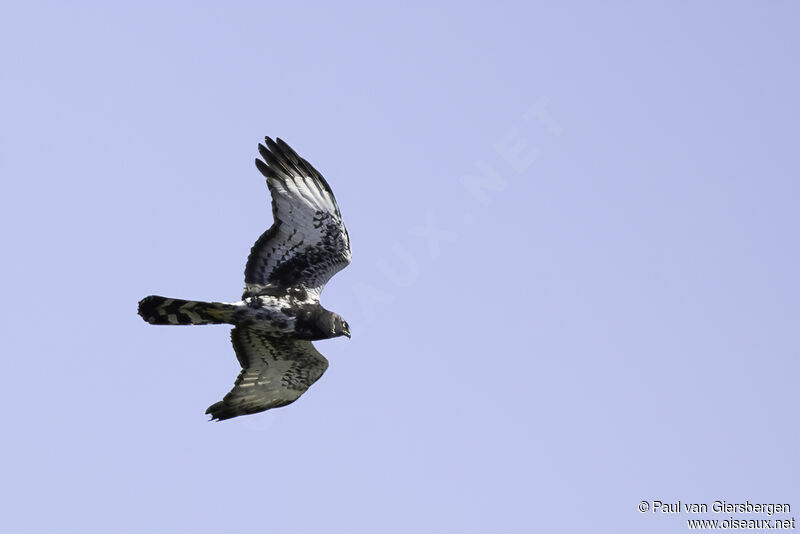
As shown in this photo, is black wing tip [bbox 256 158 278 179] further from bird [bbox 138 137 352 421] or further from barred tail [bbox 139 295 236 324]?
barred tail [bbox 139 295 236 324]

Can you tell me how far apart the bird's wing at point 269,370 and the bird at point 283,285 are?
0.05ft

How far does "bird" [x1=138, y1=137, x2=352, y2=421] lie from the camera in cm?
1616

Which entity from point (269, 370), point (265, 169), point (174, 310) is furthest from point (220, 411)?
point (265, 169)

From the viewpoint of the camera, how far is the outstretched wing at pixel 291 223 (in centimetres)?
1647

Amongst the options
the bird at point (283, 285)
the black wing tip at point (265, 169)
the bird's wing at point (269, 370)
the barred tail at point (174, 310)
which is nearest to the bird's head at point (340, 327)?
the bird at point (283, 285)

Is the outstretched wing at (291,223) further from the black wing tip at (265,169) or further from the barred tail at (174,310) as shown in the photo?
the barred tail at (174,310)

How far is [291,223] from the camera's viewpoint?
1650 cm

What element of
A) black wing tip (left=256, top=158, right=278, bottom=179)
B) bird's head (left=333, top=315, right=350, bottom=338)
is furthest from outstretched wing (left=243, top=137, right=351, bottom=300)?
bird's head (left=333, top=315, right=350, bottom=338)

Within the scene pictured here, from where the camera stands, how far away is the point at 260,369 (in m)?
17.0

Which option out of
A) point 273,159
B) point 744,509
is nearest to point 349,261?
point 273,159

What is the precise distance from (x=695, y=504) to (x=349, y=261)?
22.2 feet

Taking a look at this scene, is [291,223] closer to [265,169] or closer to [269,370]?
[265,169]

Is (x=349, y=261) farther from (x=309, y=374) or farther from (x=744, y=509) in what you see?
(x=744, y=509)

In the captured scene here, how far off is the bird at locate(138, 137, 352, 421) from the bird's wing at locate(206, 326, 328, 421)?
15 mm
